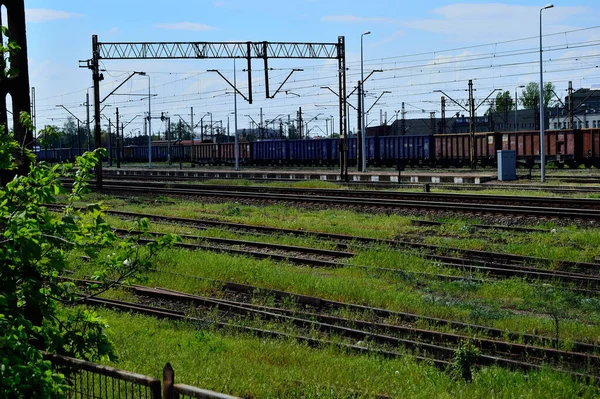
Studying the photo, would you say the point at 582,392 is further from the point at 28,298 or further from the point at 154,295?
the point at 154,295

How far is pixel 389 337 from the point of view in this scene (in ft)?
33.7

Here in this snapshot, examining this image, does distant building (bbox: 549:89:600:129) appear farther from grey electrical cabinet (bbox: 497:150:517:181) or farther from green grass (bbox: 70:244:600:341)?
green grass (bbox: 70:244:600:341)

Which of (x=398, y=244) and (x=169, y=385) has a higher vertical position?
(x=169, y=385)

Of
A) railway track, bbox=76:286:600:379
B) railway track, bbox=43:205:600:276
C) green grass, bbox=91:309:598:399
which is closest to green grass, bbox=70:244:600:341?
railway track, bbox=76:286:600:379

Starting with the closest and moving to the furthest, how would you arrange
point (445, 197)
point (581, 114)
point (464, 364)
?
point (464, 364)
point (445, 197)
point (581, 114)

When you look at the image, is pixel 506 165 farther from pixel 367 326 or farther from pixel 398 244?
pixel 367 326

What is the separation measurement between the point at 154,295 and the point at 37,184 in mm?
8285

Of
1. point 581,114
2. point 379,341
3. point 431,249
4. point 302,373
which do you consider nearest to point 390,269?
point 431,249

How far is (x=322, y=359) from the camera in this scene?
9.08m

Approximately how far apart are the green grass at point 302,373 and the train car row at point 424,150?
97.7ft

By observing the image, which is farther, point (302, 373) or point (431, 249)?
point (431, 249)

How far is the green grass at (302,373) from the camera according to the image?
25.7 feet

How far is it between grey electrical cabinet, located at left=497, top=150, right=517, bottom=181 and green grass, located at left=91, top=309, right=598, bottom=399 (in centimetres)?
3119

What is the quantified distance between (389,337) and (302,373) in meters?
2.19
